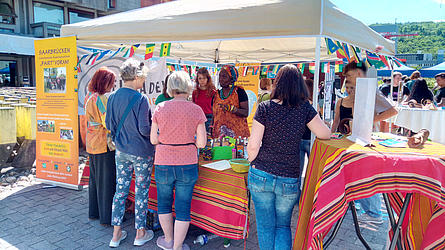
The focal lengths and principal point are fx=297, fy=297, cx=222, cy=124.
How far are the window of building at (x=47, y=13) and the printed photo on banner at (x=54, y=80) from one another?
18.6m

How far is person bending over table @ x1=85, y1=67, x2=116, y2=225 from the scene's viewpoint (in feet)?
10.3

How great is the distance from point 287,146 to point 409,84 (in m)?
8.73

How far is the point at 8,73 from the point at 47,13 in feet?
15.8

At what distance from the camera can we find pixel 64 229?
10.8 ft

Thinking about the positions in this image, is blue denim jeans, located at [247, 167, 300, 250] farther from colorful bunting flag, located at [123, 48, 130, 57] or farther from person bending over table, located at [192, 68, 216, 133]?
Result: colorful bunting flag, located at [123, 48, 130, 57]

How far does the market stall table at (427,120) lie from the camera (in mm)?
6008

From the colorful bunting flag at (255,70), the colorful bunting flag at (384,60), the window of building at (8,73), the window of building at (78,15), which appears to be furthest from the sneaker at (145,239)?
the window of building at (78,15)

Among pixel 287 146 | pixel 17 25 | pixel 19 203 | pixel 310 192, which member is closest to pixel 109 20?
pixel 19 203

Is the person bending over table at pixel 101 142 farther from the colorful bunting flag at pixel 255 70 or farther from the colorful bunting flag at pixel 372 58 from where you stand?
the colorful bunting flag at pixel 255 70

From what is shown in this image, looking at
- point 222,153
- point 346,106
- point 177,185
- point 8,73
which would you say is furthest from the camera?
point 8,73

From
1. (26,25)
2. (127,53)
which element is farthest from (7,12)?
(127,53)

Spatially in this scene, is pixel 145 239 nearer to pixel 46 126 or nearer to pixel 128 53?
pixel 128 53

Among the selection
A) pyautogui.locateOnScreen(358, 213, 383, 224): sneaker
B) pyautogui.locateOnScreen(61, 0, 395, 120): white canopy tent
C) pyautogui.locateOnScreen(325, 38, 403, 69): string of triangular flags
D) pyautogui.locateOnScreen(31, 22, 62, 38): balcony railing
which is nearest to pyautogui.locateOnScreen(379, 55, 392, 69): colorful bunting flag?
pyautogui.locateOnScreen(325, 38, 403, 69): string of triangular flags

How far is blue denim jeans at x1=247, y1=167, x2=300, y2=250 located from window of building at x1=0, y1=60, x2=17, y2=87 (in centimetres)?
2077
